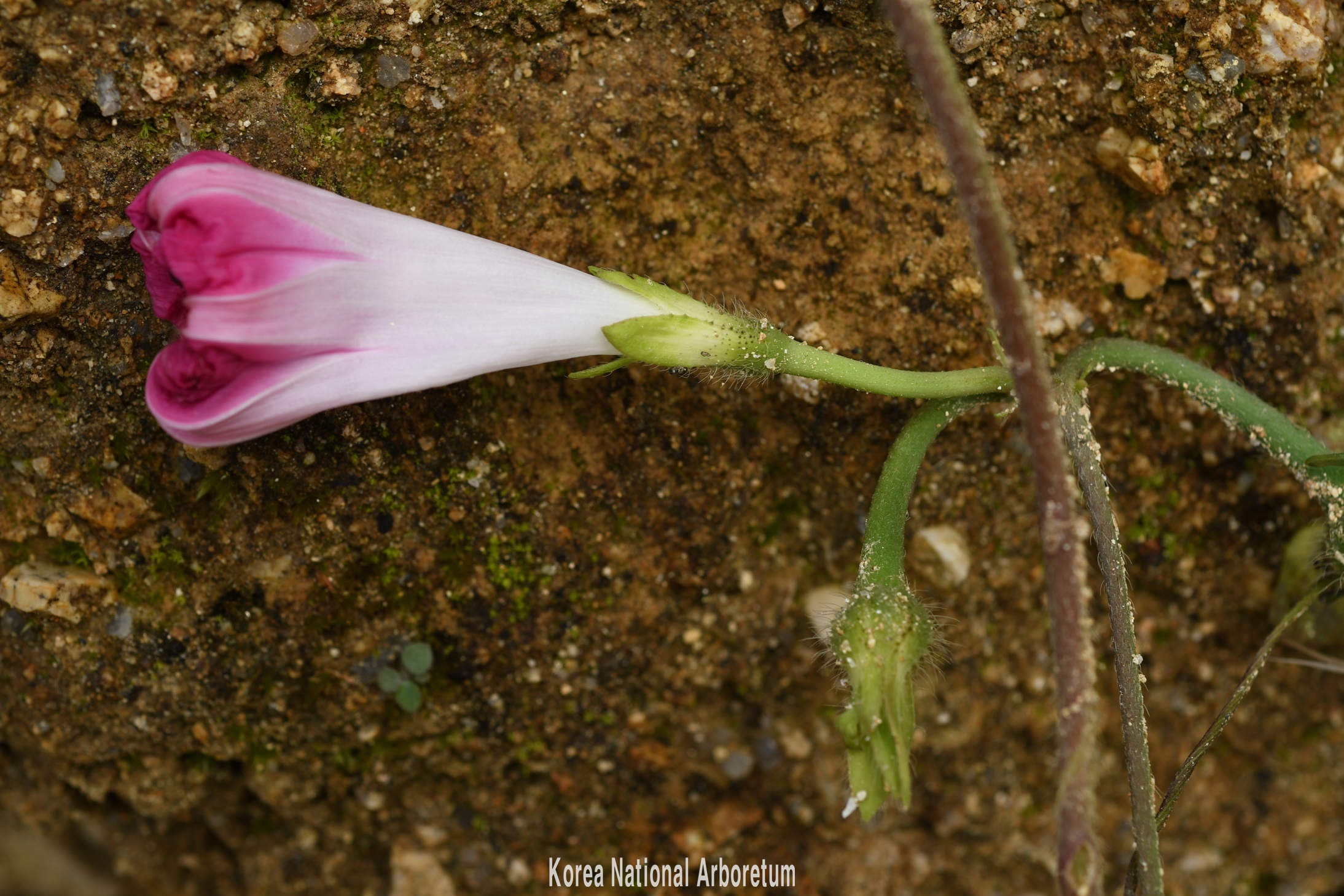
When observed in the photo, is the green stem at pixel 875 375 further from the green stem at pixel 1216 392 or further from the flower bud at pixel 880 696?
the flower bud at pixel 880 696

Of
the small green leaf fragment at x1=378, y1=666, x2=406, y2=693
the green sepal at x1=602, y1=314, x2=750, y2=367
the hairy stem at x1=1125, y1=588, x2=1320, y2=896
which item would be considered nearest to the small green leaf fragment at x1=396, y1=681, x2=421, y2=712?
the small green leaf fragment at x1=378, y1=666, x2=406, y2=693

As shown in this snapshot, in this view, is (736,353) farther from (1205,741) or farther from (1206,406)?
(1205,741)

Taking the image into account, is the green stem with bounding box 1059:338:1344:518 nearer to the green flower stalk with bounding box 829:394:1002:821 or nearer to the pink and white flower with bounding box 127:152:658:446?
the green flower stalk with bounding box 829:394:1002:821

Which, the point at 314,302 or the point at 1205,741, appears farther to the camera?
the point at 1205,741

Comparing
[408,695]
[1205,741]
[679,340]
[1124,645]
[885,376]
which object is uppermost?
[679,340]

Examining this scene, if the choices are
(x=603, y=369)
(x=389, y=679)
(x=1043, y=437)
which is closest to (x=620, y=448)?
(x=603, y=369)

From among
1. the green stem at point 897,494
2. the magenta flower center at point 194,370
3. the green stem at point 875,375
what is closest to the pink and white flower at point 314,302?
the magenta flower center at point 194,370

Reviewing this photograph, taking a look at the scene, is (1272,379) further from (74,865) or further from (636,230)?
(74,865)
